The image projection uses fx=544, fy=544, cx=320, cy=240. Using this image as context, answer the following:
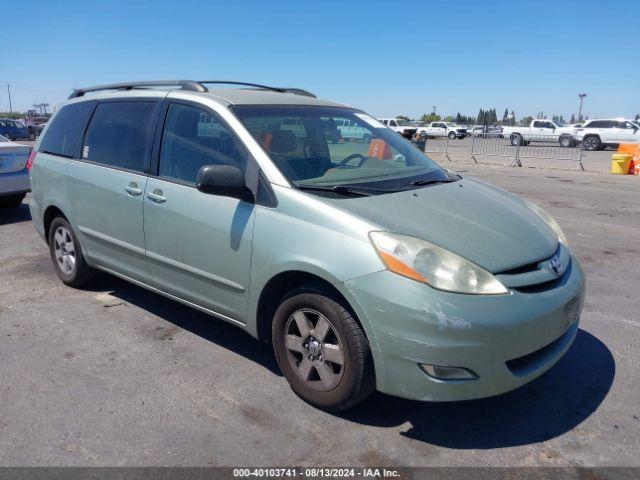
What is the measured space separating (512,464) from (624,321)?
244cm

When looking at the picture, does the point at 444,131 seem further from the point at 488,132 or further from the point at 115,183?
the point at 115,183

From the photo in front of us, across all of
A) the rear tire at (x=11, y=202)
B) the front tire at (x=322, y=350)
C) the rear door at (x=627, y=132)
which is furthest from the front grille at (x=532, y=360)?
the rear door at (x=627, y=132)

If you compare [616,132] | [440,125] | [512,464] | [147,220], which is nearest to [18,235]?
[147,220]

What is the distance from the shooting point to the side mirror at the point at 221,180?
3172mm

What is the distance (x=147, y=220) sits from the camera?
3.90m

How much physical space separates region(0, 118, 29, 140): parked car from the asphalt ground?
34.3 m

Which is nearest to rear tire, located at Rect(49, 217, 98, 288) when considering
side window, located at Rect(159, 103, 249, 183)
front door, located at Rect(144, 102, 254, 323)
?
front door, located at Rect(144, 102, 254, 323)

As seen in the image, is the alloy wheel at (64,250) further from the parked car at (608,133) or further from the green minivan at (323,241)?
the parked car at (608,133)

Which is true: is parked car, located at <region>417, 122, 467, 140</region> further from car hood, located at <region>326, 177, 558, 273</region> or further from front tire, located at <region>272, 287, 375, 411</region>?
front tire, located at <region>272, 287, 375, 411</region>

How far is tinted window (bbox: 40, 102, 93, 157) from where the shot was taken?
482 cm

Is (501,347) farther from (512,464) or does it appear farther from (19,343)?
(19,343)

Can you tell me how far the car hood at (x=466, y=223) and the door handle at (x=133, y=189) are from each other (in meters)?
1.67

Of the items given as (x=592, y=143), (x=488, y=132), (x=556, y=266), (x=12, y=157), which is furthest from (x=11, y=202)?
(x=488, y=132)

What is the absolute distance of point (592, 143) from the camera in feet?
100.0
